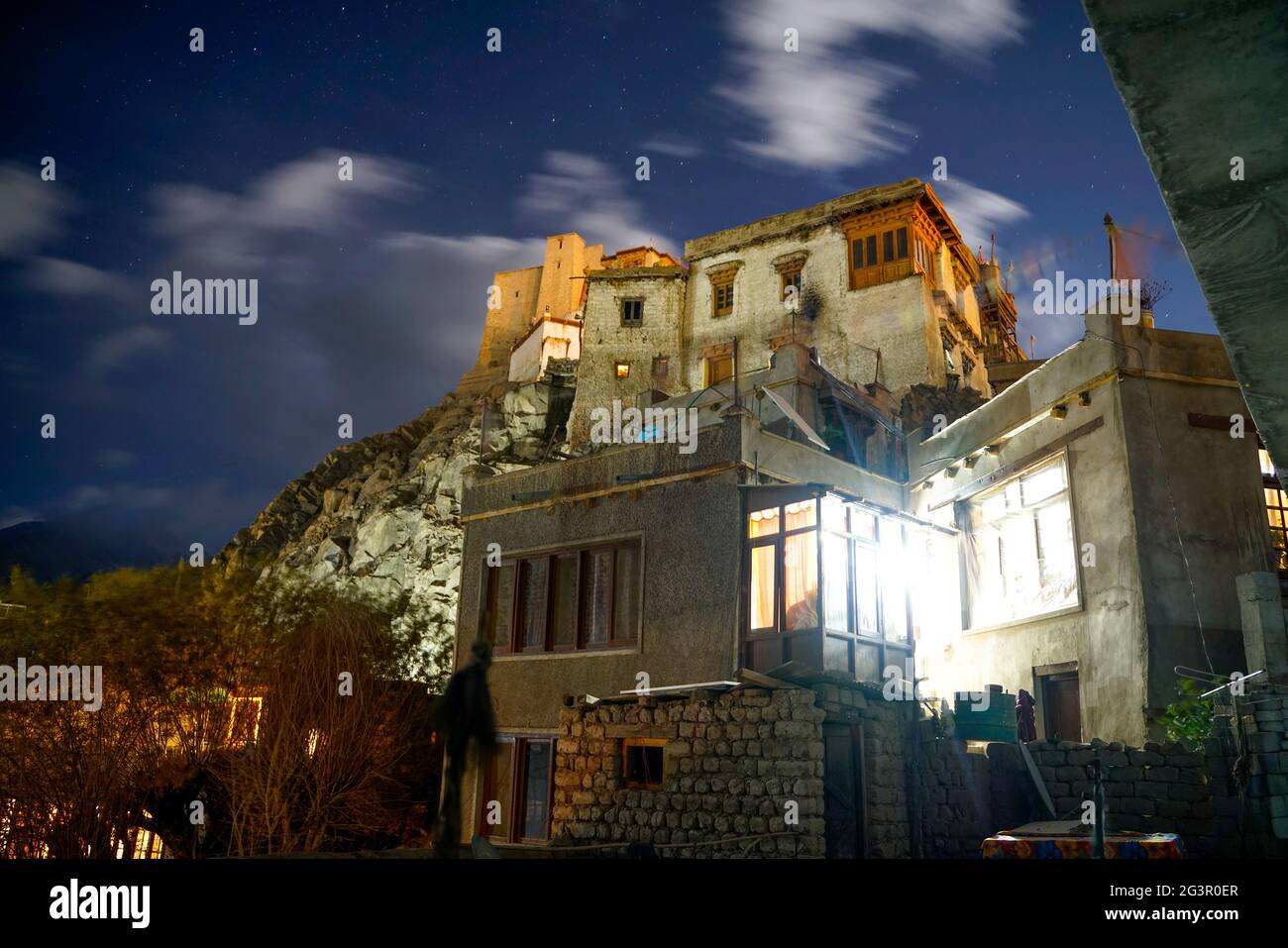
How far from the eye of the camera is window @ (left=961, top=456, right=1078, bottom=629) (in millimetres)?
15438

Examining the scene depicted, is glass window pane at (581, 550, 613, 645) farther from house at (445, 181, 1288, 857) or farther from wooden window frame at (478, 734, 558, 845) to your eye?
wooden window frame at (478, 734, 558, 845)

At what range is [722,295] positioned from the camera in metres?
40.1

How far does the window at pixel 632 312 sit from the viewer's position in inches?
1623

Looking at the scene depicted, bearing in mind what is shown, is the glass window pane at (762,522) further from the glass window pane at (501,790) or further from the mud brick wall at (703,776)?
the glass window pane at (501,790)

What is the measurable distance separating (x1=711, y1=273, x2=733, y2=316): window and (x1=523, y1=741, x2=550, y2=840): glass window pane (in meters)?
26.6

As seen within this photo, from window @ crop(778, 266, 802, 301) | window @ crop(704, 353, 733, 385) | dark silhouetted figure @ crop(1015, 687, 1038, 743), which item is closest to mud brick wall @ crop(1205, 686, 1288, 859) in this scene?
dark silhouetted figure @ crop(1015, 687, 1038, 743)

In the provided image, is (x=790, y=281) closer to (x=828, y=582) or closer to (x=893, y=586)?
(x=893, y=586)

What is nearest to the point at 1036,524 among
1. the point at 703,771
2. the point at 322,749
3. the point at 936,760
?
the point at 936,760

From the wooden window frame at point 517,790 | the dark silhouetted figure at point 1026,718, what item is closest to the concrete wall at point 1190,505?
the dark silhouetted figure at point 1026,718

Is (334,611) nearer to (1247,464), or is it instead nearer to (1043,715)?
(1043,715)

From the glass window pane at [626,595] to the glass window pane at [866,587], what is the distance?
3866 mm

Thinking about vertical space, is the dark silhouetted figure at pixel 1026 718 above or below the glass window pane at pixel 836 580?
below

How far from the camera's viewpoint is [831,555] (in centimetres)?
1495

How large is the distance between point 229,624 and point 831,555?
1432 centimetres
